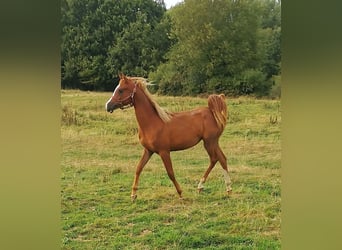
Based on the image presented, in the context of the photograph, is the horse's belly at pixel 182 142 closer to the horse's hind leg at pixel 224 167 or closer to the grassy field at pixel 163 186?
the grassy field at pixel 163 186

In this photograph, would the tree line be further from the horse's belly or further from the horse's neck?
the horse's belly

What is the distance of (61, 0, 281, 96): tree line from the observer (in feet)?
9.80

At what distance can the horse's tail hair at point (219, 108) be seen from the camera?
3012mm

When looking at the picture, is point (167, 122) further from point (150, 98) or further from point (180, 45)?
point (180, 45)

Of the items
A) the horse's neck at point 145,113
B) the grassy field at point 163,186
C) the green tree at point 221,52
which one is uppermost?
the green tree at point 221,52

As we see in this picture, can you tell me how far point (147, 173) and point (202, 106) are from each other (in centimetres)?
53

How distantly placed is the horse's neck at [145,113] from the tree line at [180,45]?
11cm

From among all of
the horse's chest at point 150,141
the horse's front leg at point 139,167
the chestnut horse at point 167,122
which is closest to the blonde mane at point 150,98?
the chestnut horse at point 167,122

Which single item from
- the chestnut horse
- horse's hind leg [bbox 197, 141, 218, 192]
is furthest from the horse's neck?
horse's hind leg [bbox 197, 141, 218, 192]

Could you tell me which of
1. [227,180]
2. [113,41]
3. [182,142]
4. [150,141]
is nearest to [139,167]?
[150,141]

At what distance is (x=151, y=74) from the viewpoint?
3014 mm

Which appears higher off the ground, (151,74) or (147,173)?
(151,74)
